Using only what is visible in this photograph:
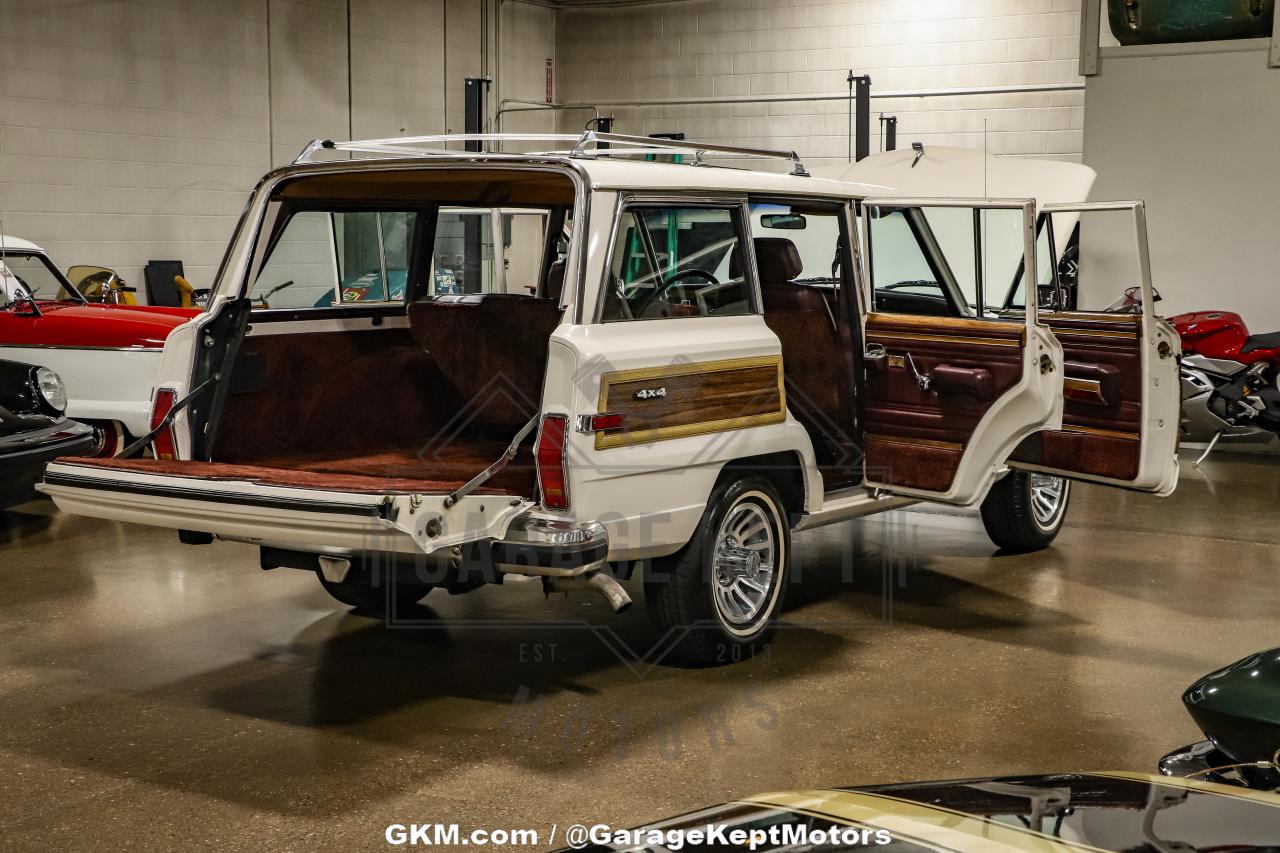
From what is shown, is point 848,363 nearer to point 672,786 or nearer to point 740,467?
point 740,467

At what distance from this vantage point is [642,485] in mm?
4820

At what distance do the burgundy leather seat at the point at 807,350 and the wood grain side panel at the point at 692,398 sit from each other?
1.80 feet

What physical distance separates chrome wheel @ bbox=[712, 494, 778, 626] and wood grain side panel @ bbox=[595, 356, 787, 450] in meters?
0.37

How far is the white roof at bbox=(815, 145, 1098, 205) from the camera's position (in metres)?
12.0

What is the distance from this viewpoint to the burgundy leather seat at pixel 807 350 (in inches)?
236

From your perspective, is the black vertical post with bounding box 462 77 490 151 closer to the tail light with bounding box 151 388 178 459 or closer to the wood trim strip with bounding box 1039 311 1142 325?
the wood trim strip with bounding box 1039 311 1142 325

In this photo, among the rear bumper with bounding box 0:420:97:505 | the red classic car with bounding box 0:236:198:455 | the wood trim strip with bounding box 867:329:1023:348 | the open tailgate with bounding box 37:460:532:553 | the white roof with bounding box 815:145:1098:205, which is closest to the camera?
the open tailgate with bounding box 37:460:532:553

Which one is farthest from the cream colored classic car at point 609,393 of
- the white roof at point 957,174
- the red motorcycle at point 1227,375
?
the white roof at point 957,174

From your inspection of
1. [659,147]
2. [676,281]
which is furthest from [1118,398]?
[659,147]

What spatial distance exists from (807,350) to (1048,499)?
2276 mm

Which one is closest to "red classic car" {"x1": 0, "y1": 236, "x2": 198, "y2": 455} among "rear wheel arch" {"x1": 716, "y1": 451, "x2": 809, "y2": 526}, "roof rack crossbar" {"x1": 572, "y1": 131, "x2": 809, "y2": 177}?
"roof rack crossbar" {"x1": 572, "y1": 131, "x2": 809, "y2": 177}

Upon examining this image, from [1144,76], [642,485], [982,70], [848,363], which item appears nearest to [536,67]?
[982,70]

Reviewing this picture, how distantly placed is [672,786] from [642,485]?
111 cm

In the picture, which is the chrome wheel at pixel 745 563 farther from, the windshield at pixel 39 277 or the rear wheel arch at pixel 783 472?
the windshield at pixel 39 277
